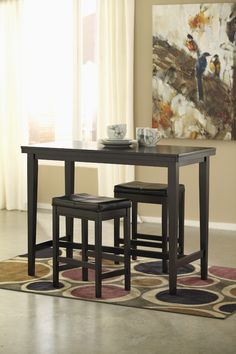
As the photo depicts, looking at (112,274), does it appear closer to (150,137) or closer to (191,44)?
(150,137)

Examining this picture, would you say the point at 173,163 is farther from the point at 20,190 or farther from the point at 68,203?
the point at 20,190

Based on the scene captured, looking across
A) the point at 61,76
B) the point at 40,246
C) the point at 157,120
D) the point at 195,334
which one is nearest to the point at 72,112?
the point at 61,76

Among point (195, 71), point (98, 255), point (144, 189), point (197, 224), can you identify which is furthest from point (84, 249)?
point (195, 71)

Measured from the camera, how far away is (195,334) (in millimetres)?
3885

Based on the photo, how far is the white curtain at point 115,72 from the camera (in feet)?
23.1

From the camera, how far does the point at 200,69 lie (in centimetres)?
675

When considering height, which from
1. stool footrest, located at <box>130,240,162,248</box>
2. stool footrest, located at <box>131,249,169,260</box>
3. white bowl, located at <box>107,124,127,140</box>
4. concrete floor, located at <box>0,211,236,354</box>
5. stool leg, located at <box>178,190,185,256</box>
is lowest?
concrete floor, located at <box>0,211,236,354</box>

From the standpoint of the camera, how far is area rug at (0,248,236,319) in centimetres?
439

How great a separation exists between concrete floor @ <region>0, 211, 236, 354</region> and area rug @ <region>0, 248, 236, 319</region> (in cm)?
11

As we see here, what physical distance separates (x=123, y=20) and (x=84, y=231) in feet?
9.43

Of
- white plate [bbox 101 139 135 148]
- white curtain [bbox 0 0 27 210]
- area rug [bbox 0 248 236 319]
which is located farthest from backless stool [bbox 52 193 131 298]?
white curtain [bbox 0 0 27 210]

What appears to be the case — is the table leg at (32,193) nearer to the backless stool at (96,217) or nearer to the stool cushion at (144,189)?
the backless stool at (96,217)

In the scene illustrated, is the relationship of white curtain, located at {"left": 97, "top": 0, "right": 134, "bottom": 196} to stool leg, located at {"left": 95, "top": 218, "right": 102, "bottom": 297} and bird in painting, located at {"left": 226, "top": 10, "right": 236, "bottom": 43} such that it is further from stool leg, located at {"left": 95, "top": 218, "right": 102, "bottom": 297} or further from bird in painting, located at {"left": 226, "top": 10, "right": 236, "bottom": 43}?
stool leg, located at {"left": 95, "top": 218, "right": 102, "bottom": 297}

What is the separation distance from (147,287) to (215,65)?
264 centimetres
